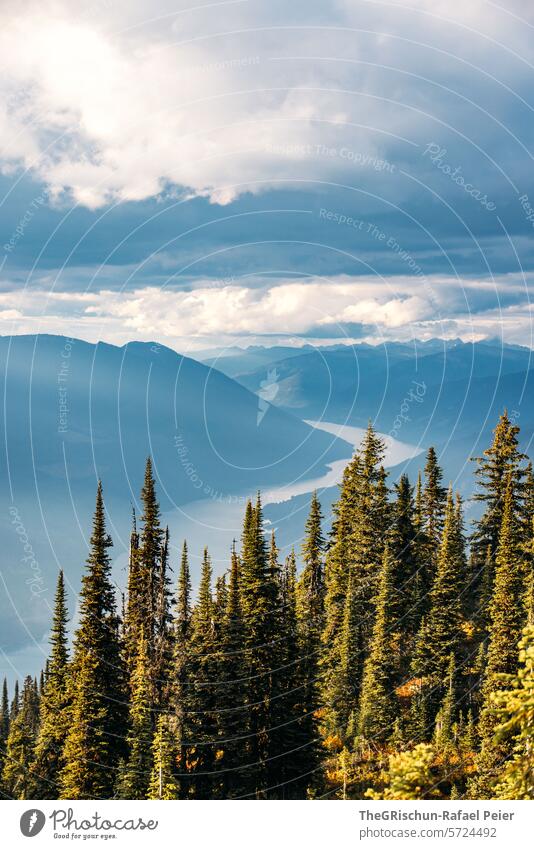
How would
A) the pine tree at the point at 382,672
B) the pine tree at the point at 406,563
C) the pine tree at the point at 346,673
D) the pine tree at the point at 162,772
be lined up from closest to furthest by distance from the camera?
1. the pine tree at the point at 162,772
2. the pine tree at the point at 382,672
3. the pine tree at the point at 346,673
4. the pine tree at the point at 406,563

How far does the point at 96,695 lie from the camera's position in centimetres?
4638

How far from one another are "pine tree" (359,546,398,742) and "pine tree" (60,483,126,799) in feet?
53.7

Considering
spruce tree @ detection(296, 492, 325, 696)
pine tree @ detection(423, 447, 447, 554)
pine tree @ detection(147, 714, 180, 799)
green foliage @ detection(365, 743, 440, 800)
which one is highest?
Result: pine tree @ detection(423, 447, 447, 554)

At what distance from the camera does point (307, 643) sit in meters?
49.5

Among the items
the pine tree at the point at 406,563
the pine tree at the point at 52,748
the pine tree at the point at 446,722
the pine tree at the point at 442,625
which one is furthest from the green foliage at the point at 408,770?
the pine tree at the point at 406,563

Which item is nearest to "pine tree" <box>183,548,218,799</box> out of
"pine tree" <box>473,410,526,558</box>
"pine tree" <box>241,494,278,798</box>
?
"pine tree" <box>241,494,278,798</box>

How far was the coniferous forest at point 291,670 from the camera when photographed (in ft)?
134

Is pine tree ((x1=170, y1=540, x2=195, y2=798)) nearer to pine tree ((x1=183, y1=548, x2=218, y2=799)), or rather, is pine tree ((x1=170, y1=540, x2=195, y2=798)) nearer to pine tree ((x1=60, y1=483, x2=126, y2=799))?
pine tree ((x1=183, y1=548, x2=218, y2=799))

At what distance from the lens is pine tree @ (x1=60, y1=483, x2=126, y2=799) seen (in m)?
44.2

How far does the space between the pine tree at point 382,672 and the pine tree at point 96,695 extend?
16354 millimetres

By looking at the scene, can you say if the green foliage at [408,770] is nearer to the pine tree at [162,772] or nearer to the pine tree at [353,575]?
the pine tree at [162,772]
